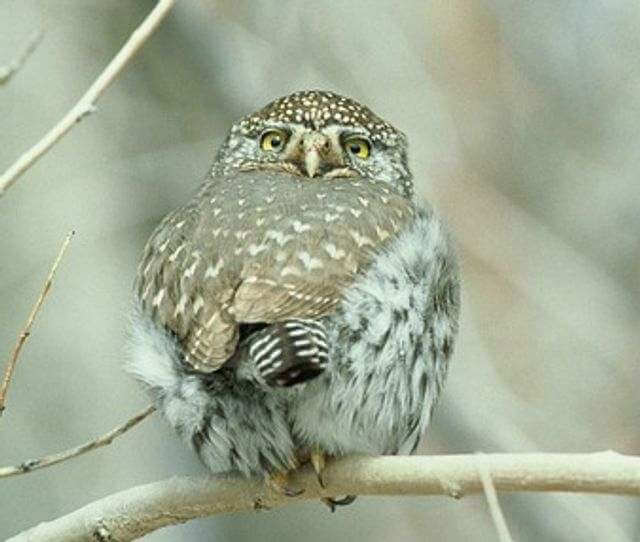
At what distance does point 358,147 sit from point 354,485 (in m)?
1.67

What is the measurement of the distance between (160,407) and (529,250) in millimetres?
4337

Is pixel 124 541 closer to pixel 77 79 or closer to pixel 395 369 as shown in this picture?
pixel 395 369

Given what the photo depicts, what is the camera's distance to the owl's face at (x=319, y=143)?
5020 millimetres

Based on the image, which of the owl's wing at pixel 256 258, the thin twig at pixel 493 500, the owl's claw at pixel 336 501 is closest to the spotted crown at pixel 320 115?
the owl's wing at pixel 256 258

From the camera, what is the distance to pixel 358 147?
17.1 ft

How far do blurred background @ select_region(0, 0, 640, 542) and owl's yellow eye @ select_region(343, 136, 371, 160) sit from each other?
1464mm

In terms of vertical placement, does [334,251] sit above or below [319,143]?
below

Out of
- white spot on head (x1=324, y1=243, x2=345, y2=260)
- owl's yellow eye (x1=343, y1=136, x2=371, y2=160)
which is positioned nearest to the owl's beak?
owl's yellow eye (x1=343, y1=136, x2=371, y2=160)

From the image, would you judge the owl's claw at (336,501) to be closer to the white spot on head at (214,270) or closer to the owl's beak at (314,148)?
the white spot on head at (214,270)

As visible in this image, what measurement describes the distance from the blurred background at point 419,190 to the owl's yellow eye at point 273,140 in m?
1.48

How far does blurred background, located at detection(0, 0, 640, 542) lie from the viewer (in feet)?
22.8

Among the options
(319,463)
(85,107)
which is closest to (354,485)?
(319,463)

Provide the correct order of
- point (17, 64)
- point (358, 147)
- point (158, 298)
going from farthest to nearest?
point (358, 147)
point (158, 298)
point (17, 64)

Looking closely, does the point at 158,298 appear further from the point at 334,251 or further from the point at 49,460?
the point at 49,460
